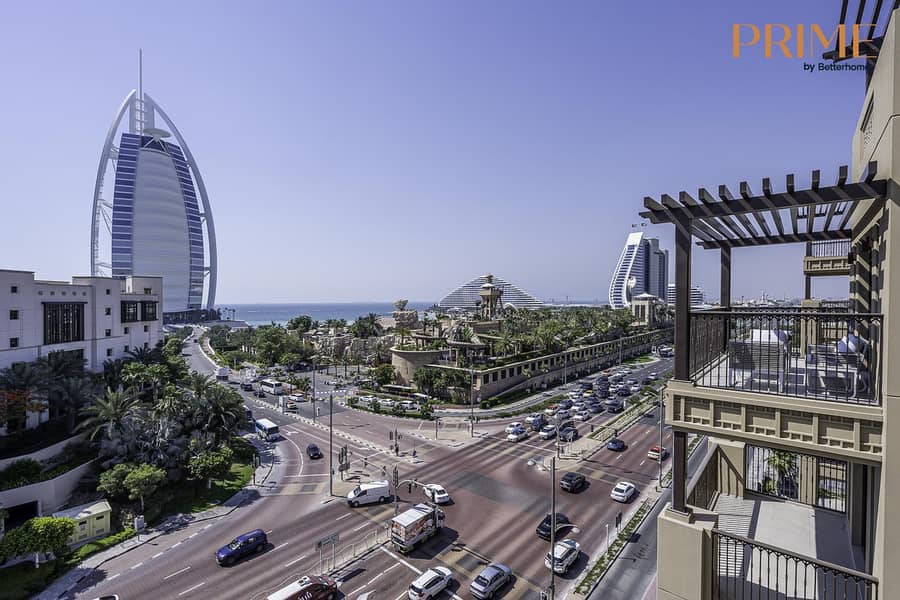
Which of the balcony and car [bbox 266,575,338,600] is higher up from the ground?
the balcony

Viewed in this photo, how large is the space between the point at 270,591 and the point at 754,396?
69.6ft

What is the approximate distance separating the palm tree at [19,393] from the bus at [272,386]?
1110 inches

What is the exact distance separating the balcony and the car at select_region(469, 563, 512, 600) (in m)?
18.5

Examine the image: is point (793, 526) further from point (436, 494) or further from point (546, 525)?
point (436, 494)

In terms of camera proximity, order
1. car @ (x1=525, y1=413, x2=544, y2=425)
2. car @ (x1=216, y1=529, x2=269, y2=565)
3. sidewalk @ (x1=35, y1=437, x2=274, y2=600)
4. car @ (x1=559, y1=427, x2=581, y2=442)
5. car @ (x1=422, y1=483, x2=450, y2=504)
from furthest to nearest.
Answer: car @ (x1=525, y1=413, x2=544, y2=425)
car @ (x1=559, y1=427, x2=581, y2=442)
car @ (x1=422, y1=483, x2=450, y2=504)
car @ (x1=216, y1=529, x2=269, y2=565)
sidewalk @ (x1=35, y1=437, x2=274, y2=600)

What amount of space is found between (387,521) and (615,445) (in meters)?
21.4

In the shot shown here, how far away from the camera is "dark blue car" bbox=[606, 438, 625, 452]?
120 feet

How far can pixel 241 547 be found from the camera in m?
21.8

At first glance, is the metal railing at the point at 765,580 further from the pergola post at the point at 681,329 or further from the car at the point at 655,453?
the car at the point at 655,453

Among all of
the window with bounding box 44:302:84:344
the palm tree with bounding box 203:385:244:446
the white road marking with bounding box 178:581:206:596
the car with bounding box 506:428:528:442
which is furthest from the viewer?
the car with bounding box 506:428:528:442

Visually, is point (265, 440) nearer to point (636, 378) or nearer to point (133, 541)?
point (133, 541)

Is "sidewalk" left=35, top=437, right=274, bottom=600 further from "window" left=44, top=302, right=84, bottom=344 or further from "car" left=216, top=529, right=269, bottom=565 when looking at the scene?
"window" left=44, top=302, right=84, bottom=344

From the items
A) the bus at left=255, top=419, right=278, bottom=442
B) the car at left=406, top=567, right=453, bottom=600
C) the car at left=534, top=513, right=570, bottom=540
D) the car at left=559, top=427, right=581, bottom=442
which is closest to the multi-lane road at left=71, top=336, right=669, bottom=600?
the car at left=534, top=513, right=570, bottom=540

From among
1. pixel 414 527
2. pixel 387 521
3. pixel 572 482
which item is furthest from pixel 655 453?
pixel 387 521
